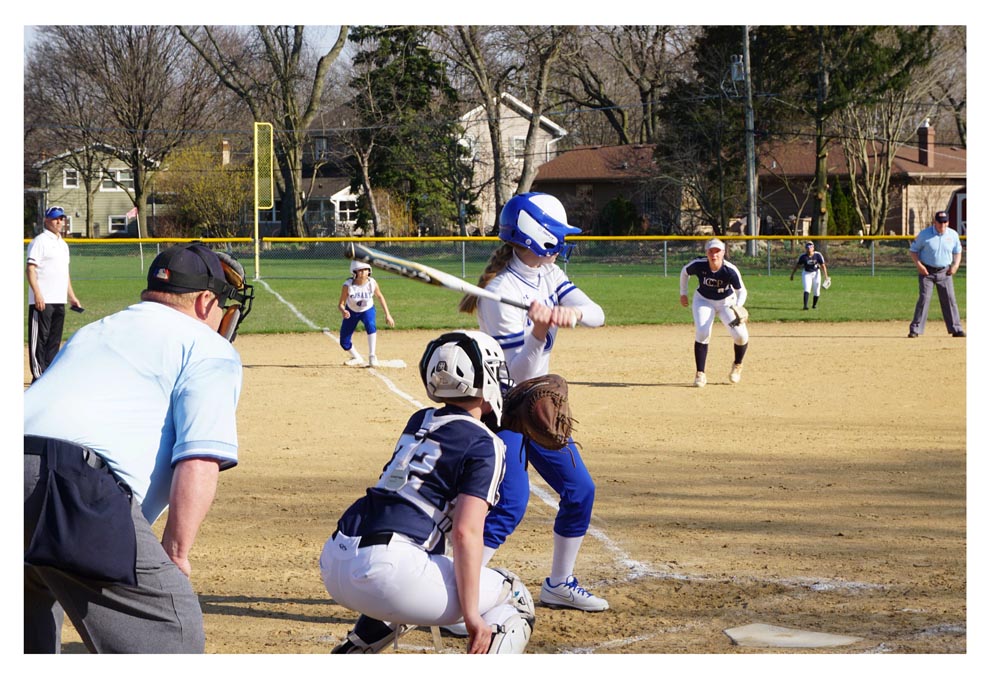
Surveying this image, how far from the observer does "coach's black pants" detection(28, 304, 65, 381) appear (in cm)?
1331

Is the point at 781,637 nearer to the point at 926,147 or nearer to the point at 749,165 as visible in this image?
the point at 749,165

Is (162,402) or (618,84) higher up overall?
(618,84)

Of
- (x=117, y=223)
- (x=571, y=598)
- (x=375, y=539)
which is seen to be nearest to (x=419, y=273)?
(x=375, y=539)

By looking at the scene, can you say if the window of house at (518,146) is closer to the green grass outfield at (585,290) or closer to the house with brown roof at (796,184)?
the house with brown roof at (796,184)

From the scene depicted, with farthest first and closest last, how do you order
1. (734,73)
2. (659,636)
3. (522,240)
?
(734,73)
(522,240)
(659,636)

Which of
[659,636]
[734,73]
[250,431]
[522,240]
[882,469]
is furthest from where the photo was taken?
[734,73]

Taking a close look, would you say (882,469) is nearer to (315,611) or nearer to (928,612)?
(928,612)

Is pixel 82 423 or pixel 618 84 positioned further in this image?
pixel 618 84

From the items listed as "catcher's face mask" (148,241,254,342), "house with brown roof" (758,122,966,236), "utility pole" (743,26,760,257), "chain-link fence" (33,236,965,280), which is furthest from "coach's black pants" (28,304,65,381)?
"house with brown roof" (758,122,966,236)

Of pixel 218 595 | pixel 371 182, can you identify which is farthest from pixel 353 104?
pixel 218 595

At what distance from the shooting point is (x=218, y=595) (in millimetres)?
5871

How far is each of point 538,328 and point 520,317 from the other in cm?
16

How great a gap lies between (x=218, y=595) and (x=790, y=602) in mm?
3066

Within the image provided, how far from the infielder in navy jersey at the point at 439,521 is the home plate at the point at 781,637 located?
1469mm
